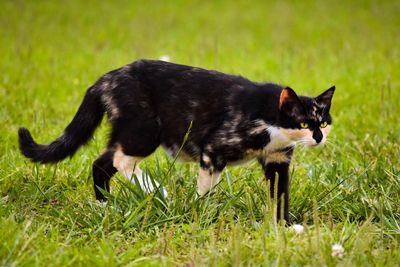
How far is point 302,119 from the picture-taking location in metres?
4.33

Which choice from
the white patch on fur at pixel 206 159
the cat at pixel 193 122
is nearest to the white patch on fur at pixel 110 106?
the cat at pixel 193 122

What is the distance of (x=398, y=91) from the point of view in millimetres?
8445

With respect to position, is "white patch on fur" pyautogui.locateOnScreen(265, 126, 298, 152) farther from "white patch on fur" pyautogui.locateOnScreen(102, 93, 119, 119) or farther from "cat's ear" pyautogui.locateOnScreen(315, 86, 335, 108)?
"white patch on fur" pyautogui.locateOnScreen(102, 93, 119, 119)

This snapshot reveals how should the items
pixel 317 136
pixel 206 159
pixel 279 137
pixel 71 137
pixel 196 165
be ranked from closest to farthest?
1. pixel 317 136
2. pixel 279 137
3. pixel 206 159
4. pixel 71 137
5. pixel 196 165

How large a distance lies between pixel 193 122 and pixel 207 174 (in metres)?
0.45

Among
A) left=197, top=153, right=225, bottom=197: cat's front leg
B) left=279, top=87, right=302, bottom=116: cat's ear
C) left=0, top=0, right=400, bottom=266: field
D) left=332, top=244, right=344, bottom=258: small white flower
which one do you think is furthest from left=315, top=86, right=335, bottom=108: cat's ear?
left=332, top=244, right=344, bottom=258: small white flower

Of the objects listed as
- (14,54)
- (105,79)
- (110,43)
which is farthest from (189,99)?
(110,43)

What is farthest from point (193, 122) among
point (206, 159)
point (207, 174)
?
point (207, 174)

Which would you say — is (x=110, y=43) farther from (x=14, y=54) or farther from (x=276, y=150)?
(x=276, y=150)

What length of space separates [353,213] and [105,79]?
214 centimetres

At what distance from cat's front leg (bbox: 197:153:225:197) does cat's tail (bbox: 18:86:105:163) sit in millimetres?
948

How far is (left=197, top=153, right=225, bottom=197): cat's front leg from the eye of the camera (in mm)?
4527

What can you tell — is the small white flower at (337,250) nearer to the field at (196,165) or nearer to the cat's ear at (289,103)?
the field at (196,165)

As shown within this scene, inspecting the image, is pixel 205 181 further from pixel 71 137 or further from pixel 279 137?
pixel 71 137
